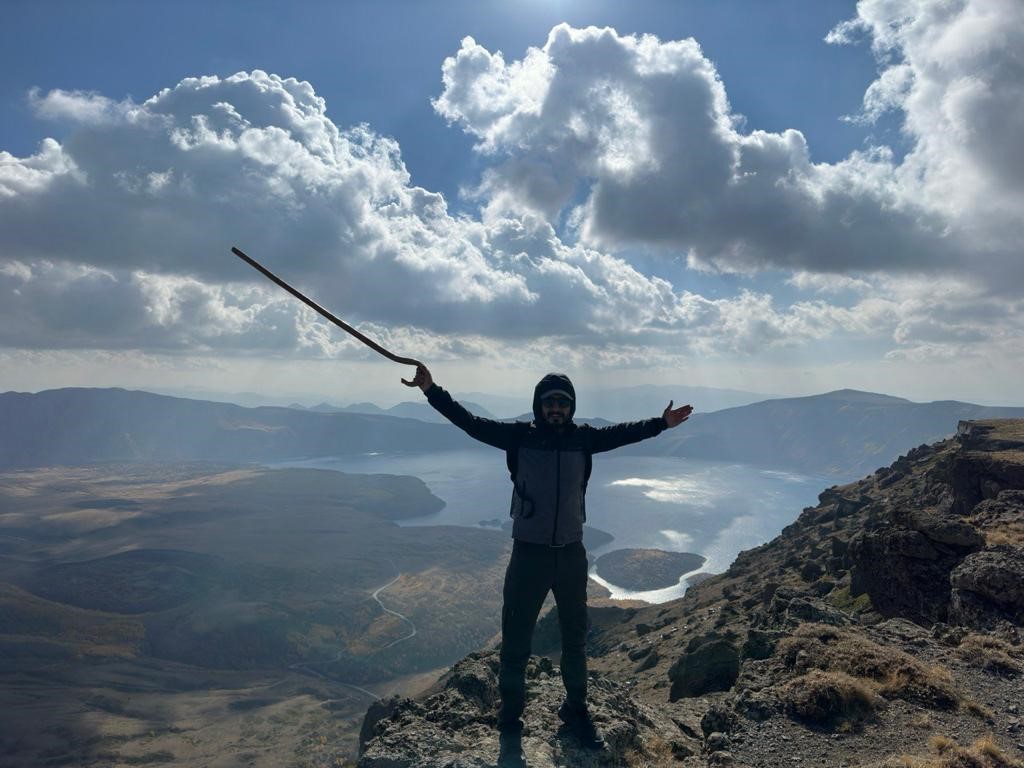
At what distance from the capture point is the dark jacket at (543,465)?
6891 mm

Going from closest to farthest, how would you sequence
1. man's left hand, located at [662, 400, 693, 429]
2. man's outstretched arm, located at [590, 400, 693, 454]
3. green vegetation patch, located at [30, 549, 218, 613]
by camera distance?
1. man's outstretched arm, located at [590, 400, 693, 454]
2. man's left hand, located at [662, 400, 693, 429]
3. green vegetation patch, located at [30, 549, 218, 613]

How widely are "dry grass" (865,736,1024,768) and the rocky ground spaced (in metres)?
0.02

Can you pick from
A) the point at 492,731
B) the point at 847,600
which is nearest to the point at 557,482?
the point at 492,731

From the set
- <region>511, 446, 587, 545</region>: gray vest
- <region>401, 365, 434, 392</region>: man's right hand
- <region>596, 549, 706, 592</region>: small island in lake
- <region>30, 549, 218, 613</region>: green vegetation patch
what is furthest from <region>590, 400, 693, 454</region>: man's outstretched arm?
<region>30, 549, 218, 613</region>: green vegetation patch

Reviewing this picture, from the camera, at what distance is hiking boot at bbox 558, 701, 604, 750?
22.6ft

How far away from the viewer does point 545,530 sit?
686 cm

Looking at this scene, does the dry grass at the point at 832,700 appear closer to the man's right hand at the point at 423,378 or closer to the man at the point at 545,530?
the man at the point at 545,530

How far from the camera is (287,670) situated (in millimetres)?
113750

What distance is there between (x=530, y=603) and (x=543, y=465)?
1.72 metres

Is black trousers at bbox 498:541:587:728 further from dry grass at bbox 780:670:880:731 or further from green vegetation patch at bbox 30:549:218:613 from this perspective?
green vegetation patch at bbox 30:549:218:613

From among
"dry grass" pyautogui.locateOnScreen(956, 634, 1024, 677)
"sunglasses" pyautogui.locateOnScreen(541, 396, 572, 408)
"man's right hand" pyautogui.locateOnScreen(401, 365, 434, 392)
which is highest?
"man's right hand" pyautogui.locateOnScreen(401, 365, 434, 392)

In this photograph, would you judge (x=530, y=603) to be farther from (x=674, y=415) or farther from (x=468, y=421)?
(x=674, y=415)

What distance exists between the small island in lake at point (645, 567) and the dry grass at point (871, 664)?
416ft

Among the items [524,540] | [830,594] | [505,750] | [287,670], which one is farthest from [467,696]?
[287,670]
